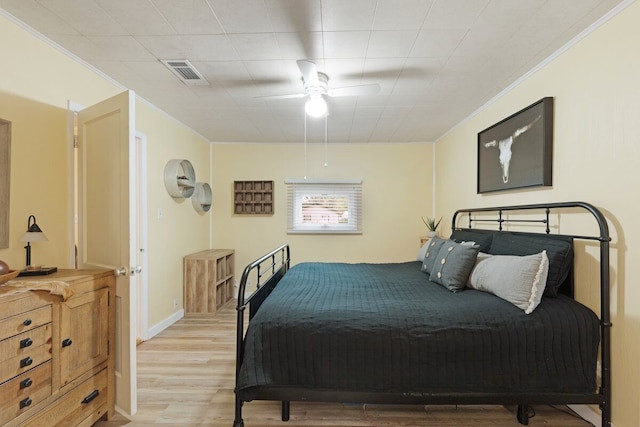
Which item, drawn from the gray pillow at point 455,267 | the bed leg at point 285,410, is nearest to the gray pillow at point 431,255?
the gray pillow at point 455,267

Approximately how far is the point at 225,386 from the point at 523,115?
3265mm

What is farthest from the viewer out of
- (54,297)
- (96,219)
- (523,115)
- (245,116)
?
(245,116)

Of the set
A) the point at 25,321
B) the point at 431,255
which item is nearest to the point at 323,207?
the point at 431,255

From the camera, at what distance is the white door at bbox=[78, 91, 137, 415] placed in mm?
2064

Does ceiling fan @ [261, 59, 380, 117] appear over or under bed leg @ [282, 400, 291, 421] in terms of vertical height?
over

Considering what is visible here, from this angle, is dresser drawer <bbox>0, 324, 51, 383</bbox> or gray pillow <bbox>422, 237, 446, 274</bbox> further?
gray pillow <bbox>422, 237, 446, 274</bbox>

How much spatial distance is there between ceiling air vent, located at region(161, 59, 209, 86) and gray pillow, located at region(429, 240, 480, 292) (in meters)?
2.54

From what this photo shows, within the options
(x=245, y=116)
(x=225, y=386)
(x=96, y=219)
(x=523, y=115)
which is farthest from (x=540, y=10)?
(x=225, y=386)

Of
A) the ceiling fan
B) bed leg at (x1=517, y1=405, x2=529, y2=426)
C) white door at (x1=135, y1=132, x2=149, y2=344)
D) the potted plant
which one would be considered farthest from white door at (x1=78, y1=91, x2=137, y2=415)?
the potted plant

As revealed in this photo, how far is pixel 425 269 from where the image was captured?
3.10 meters

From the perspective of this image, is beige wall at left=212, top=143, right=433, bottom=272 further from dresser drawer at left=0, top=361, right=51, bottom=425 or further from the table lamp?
dresser drawer at left=0, top=361, right=51, bottom=425

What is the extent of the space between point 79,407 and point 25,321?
2.23 feet

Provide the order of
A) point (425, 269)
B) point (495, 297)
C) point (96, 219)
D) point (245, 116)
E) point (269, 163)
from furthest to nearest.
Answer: point (269, 163), point (245, 116), point (425, 269), point (96, 219), point (495, 297)

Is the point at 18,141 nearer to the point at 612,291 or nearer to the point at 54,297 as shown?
the point at 54,297
